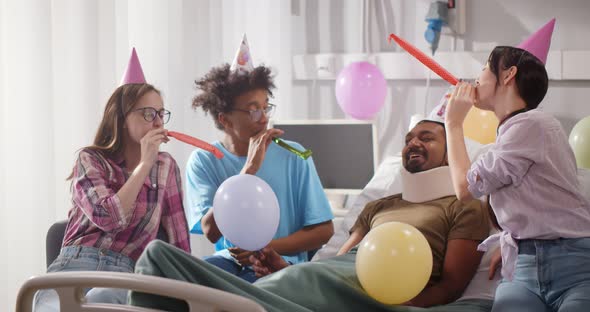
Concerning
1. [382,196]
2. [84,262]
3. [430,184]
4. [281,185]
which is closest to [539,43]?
[430,184]

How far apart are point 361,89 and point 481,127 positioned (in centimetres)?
70

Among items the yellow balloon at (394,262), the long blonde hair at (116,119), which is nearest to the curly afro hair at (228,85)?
the long blonde hair at (116,119)

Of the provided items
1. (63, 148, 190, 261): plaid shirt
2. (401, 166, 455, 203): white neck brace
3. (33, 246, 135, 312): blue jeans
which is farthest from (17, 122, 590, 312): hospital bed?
(63, 148, 190, 261): plaid shirt

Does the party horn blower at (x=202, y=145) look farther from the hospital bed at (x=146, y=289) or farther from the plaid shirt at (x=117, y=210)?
the hospital bed at (x=146, y=289)

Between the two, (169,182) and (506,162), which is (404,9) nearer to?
(169,182)

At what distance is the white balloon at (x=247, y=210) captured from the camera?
7.73ft

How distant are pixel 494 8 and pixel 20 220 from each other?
216 centimetres

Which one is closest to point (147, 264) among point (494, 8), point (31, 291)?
point (31, 291)

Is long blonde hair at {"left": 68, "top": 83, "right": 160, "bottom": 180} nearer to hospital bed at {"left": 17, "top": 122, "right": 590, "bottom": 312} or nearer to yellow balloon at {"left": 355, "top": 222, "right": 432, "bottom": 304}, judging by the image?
hospital bed at {"left": 17, "top": 122, "right": 590, "bottom": 312}

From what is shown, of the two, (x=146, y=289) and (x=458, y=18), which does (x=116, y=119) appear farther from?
(x=458, y=18)

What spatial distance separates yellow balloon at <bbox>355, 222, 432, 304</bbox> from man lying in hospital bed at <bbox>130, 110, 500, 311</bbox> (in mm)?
82

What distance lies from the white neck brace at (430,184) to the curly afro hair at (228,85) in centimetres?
60

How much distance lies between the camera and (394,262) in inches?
77.8

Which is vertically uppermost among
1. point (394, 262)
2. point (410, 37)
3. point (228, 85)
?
point (410, 37)
